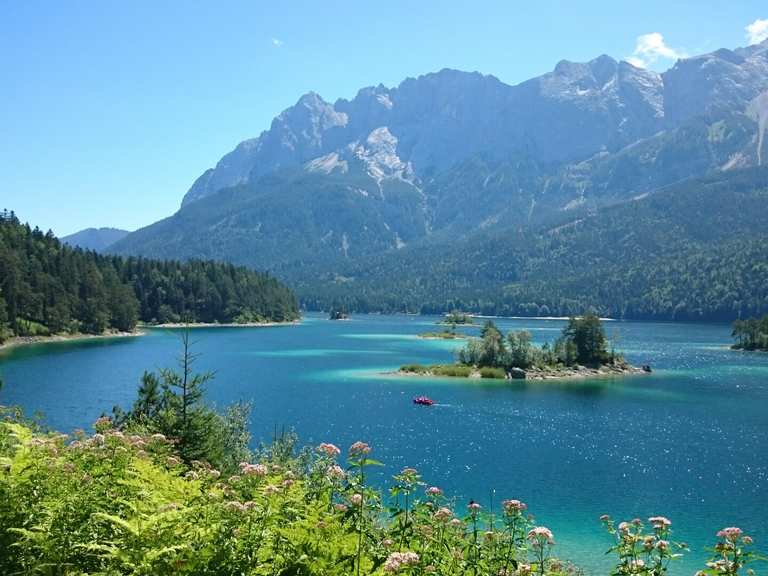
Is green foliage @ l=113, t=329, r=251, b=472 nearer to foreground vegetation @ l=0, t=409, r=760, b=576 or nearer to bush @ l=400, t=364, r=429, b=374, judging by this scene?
Answer: foreground vegetation @ l=0, t=409, r=760, b=576

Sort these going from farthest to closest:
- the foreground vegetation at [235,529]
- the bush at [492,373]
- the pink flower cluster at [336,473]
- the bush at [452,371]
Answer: the bush at [492,373] → the bush at [452,371] → the pink flower cluster at [336,473] → the foreground vegetation at [235,529]

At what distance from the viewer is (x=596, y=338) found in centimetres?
11788

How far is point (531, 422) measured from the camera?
70.1 metres

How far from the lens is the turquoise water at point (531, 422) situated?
41.9 meters

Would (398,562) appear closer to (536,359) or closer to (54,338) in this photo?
(536,359)

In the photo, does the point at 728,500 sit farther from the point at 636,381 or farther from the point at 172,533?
the point at 636,381

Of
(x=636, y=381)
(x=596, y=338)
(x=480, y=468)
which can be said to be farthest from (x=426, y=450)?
(x=596, y=338)

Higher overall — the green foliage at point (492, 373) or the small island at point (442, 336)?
the small island at point (442, 336)

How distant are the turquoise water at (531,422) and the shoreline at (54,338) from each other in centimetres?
424

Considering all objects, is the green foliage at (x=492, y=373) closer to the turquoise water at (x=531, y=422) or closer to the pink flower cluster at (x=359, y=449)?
the turquoise water at (x=531, y=422)

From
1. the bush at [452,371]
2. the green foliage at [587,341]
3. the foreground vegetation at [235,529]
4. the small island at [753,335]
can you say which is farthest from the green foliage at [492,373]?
the foreground vegetation at [235,529]

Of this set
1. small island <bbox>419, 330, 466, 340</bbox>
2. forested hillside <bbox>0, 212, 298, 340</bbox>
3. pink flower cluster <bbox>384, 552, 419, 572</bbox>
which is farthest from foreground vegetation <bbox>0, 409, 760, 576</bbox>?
small island <bbox>419, 330, 466, 340</bbox>

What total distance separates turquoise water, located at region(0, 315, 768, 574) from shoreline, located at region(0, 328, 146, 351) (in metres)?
4.24

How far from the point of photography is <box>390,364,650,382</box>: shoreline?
10475 cm
